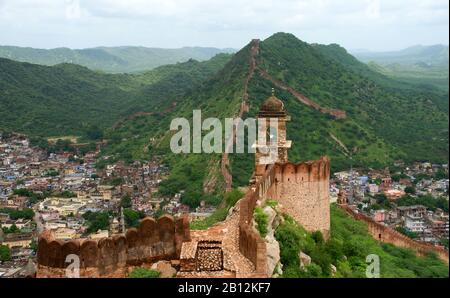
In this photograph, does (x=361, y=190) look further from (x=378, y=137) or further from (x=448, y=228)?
(x=378, y=137)

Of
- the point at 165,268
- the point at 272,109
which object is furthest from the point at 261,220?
the point at 272,109

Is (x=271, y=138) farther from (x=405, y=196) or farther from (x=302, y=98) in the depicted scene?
(x=302, y=98)

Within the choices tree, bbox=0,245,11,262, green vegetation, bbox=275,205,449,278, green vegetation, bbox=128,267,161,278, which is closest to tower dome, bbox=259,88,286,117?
green vegetation, bbox=275,205,449,278

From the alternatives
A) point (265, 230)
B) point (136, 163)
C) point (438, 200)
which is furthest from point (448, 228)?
point (265, 230)

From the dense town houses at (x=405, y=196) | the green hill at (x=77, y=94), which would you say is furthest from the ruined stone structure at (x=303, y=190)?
the green hill at (x=77, y=94)

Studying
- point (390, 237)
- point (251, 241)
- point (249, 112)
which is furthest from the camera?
point (249, 112)

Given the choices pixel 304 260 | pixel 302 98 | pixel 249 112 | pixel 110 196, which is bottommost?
pixel 110 196
